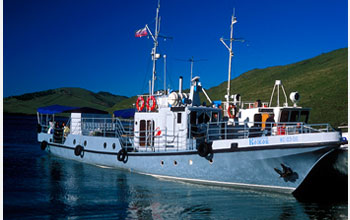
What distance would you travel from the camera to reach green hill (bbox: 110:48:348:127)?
56.7m

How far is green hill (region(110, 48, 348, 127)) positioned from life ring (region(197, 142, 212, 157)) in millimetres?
35101

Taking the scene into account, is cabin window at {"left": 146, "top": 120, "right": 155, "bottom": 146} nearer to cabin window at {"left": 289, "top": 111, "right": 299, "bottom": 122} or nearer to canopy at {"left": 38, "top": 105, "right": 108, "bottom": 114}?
cabin window at {"left": 289, "top": 111, "right": 299, "bottom": 122}

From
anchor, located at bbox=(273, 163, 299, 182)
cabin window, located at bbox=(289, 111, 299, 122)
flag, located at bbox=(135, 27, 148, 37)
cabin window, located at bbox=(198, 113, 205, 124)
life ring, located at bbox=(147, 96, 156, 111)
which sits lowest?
anchor, located at bbox=(273, 163, 299, 182)

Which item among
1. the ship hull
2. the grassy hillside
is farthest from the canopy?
the grassy hillside

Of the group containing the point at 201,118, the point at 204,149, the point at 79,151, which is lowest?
the point at 79,151

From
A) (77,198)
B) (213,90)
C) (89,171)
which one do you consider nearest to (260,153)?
(77,198)

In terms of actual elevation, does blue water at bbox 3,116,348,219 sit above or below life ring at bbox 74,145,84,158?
below

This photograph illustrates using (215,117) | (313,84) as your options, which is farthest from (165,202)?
(313,84)

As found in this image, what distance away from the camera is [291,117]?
24.3 meters

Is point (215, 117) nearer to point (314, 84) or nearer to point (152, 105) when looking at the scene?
point (152, 105)

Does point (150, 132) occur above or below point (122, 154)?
above

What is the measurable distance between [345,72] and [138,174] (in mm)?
63076

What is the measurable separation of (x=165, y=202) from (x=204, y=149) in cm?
327

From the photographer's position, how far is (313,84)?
248ft
